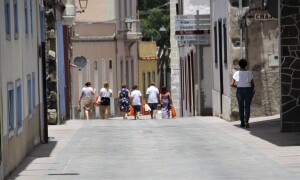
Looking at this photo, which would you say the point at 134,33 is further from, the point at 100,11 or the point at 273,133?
the point at 273,133

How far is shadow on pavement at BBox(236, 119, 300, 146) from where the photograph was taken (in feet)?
75.1

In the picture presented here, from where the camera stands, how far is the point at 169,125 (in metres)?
32.0

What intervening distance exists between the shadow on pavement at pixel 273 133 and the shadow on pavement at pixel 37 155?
14.3 ft

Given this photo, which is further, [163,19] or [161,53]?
[161,53]

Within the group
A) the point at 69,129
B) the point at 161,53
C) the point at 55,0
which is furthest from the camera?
the point at 161,53

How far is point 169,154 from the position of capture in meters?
21.1

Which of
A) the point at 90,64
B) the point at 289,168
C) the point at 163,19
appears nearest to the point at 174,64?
the point at 90,64

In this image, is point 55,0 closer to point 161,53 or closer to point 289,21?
point 289,21

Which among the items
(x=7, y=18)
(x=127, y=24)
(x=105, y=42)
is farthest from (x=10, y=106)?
(x=127, y=24)

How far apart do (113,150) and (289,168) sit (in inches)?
212

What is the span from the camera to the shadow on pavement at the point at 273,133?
75.1 ft

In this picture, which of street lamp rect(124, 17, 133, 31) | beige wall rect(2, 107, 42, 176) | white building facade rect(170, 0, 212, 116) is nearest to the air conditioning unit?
white building facade rect(170, 0, 212, 116)

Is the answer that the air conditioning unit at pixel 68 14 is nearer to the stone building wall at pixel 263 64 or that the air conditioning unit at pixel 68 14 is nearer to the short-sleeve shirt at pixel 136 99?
the short-sleeve shirt at pixel 136 99

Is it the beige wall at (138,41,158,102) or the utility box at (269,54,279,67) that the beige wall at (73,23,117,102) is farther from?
the utility box at (269,54,279,67)
